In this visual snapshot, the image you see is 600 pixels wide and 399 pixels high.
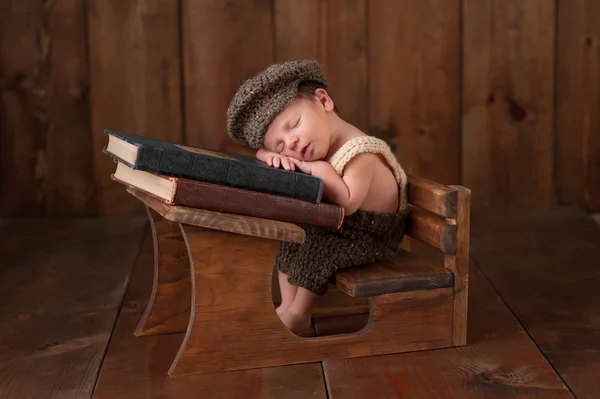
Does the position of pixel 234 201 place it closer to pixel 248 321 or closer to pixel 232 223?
pixel 232 223

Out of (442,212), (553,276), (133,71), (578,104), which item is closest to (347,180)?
(442,212)

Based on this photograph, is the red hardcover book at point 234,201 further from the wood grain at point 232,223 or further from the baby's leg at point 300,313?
the baby's leg at point 300,313

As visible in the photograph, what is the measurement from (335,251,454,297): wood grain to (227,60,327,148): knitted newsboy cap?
25 cm

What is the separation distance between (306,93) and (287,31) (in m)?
0.92

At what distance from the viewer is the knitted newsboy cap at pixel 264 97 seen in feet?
4.28

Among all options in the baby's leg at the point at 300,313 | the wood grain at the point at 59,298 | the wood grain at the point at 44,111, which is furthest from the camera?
the wood grain at the point at 44,111

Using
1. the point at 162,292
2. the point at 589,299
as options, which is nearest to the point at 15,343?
the point at 162,292

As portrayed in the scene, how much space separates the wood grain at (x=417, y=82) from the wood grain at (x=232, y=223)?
44.9 inches

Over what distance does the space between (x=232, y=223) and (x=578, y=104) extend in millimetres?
1416

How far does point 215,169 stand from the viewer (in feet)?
3.93

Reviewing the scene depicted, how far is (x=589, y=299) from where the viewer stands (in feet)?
→ 5.20

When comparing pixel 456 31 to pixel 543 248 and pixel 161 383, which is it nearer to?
pixel 543 248

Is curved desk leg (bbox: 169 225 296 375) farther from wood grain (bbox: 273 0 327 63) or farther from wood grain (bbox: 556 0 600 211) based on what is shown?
wood grain (bbox: 556 0 600 211)

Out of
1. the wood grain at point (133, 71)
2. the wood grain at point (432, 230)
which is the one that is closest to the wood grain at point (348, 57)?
the wood grain at point (133, 71)
